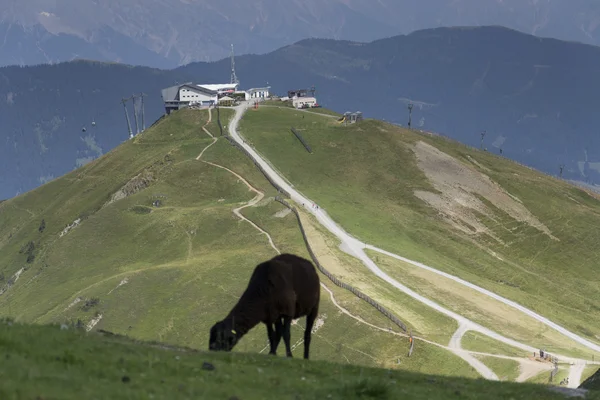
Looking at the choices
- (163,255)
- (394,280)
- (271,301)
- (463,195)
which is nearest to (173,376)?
Result: (271,301)

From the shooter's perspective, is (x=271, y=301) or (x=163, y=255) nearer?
(x=271, y=301)

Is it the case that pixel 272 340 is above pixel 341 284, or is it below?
above

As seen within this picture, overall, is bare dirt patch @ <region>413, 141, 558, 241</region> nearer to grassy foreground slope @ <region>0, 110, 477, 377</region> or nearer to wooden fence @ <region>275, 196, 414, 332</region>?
grassy foreground slope @ <region>0, 110, 477, 377</region>

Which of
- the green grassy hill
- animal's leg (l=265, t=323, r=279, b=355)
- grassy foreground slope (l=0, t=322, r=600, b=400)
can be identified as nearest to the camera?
grassy foreground slope (l=0, t=322, r=600, b=400)

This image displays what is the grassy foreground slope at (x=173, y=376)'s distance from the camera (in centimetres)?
1353

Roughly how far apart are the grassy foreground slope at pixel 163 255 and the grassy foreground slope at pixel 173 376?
6884 mm

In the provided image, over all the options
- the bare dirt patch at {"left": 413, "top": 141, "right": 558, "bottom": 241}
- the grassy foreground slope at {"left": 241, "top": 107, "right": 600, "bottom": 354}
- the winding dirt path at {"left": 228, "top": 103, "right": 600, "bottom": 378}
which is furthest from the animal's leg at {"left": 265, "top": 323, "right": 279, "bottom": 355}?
the bare dirt patch at {"left": 413, "top": 141, "right": 558, "bottom": 241}

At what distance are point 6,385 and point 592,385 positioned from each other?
27722 millimetres

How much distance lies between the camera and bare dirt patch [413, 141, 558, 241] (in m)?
120

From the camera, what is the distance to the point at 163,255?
84625mm

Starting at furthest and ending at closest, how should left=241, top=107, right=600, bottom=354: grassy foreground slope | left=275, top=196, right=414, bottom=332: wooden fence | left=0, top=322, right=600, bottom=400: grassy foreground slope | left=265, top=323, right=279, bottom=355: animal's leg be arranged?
left=241, top=107, right=600, bottom=354: grassy foreground slope < left=275, top=196, right=414, bottom=332: wooden fence < left=265, top=323, right=279, bottom=355: animal's leg < left=0, top=322, right=600, bottom=400: grassy foreground slope

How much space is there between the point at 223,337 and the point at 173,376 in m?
6.35

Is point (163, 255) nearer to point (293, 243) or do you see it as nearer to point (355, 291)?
point (293, 243)

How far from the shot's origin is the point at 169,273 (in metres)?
73.6
